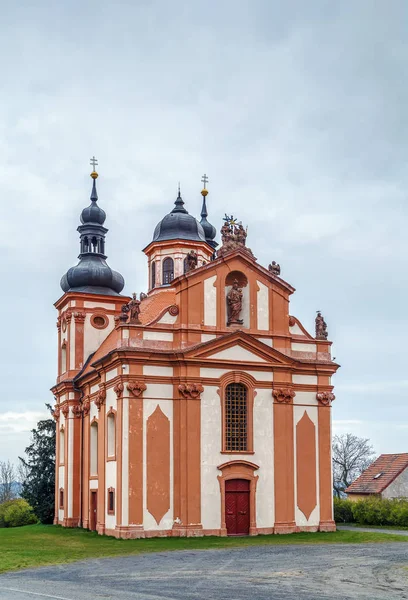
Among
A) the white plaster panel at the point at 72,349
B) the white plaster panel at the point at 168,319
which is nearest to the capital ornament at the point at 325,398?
the white plaster panel at the point at 168,319

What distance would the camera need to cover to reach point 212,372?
39.3 m

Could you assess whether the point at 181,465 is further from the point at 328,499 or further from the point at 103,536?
the point at 328,499

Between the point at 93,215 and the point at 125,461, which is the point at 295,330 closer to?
the point at 125,461

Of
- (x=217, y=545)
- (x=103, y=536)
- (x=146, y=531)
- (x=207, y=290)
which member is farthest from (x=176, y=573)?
(x=207, y=290)

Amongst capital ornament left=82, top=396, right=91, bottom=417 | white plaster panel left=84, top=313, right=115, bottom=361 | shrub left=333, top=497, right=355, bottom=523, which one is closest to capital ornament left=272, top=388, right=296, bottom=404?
capital ornament left=82, top=396, right=91, bottom=417

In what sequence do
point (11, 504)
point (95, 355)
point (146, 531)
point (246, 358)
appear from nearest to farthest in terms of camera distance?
point (146, 531)
point (246, 358)
point (95, 355)
point (11, 504)

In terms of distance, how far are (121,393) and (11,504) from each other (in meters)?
32.3

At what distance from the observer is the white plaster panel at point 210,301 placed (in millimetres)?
40031

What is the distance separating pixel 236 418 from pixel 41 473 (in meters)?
22.0

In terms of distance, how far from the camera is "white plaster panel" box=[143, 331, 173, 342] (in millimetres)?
39000

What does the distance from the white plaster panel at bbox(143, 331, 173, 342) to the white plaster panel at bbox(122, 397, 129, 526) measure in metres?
3.15

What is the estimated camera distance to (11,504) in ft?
216

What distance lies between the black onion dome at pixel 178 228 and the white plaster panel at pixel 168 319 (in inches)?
459

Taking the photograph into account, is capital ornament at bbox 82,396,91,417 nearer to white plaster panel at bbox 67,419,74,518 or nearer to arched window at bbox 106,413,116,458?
white plaster panel at bbox 67,419,74,518
